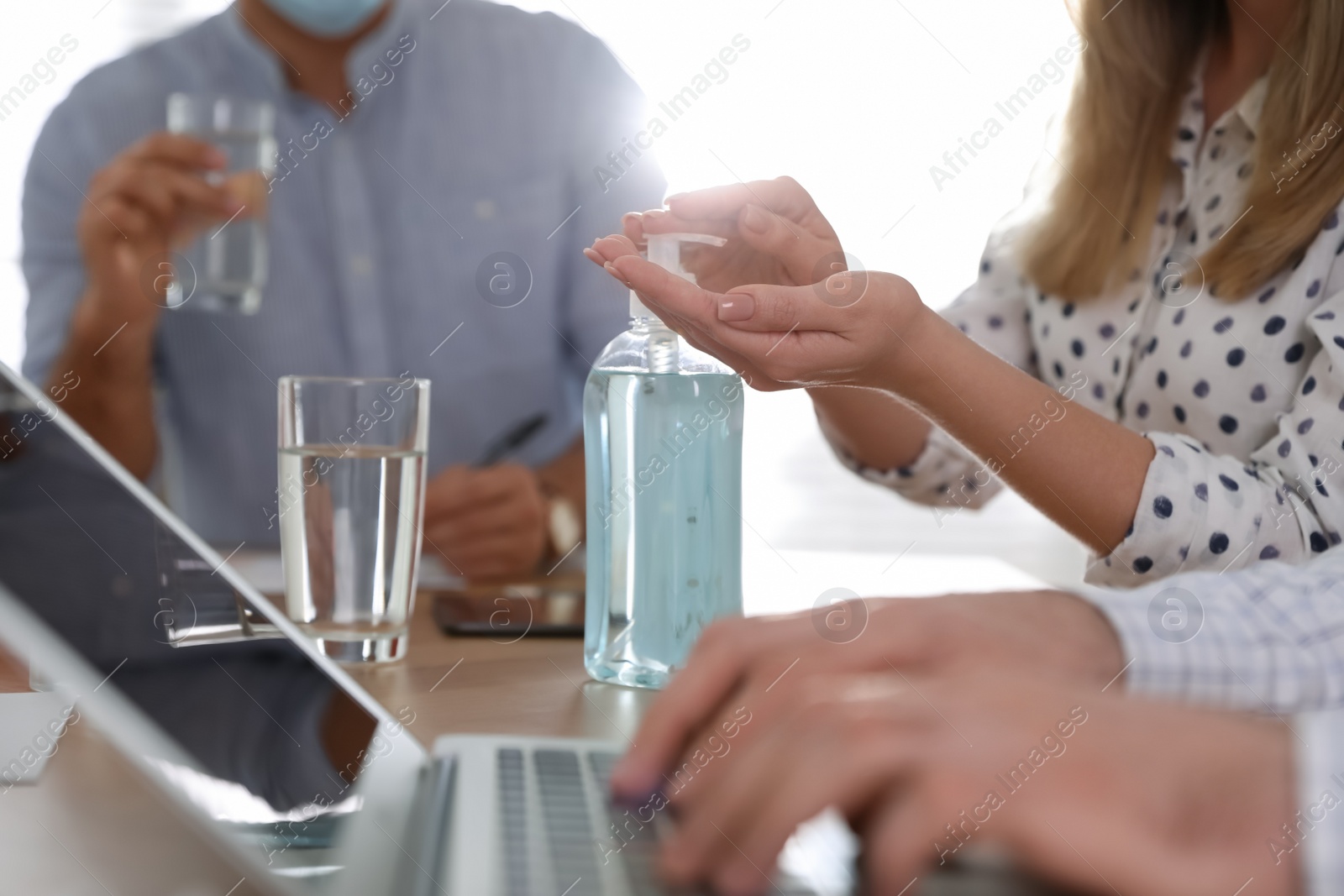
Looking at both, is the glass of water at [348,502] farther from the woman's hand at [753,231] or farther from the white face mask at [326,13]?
the white face mask at [326,13]

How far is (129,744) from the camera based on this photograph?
23 centimetres

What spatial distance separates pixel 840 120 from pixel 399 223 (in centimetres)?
118

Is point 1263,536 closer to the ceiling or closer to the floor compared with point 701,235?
closer to the floor

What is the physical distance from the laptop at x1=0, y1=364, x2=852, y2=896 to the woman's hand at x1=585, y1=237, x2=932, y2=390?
0.21 m

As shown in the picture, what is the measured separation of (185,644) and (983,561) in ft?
3.18

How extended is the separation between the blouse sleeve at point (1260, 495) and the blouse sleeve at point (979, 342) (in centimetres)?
25

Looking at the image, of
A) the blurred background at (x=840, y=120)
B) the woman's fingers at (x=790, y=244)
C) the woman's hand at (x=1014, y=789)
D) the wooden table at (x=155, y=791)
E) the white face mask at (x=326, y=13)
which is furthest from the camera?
the blurred background at (x=840, y=120)

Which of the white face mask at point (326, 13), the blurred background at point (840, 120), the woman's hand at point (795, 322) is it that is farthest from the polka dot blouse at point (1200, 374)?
the blurred background at point (840, 120)

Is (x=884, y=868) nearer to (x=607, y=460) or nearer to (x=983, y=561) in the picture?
(x=607, y=460)

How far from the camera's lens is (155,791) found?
0.77 feet

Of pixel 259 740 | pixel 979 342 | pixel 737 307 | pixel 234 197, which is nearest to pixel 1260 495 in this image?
pixel 979 342

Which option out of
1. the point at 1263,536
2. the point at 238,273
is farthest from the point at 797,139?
the point at 1263,536

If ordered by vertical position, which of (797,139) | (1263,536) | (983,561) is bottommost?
(983,561)

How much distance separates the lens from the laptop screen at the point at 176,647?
29 cm
